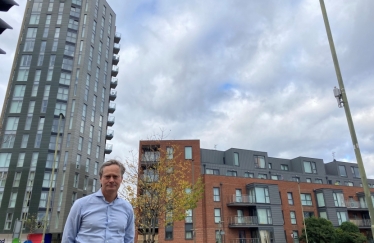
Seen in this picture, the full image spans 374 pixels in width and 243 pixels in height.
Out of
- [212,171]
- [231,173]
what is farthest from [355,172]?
[212,171]

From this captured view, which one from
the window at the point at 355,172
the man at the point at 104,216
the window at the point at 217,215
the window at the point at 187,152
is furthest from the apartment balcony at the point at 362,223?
the man at the point at 104,216

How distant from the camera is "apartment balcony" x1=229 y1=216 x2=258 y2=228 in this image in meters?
37.3

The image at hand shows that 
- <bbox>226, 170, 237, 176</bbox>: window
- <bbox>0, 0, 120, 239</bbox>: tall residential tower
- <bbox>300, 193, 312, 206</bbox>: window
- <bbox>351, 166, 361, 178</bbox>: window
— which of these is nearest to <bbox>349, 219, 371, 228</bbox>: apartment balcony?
<bbox>300, 193, 312, 206</bbox>: window

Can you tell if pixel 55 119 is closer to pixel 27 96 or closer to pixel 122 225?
pixel 27 96

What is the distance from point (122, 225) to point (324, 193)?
159ft

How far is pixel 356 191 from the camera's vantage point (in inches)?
1977

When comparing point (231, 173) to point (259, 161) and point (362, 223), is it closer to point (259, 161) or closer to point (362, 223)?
point (259, 161)

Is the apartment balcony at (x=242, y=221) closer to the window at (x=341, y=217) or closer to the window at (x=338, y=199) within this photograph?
the window at (x=341, y=217)

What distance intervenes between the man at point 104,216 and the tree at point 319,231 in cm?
4059

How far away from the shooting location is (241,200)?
39.7 m

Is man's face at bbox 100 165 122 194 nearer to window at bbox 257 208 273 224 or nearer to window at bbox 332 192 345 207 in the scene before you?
window at bbox 257 208 273 224

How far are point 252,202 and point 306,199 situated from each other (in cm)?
1142

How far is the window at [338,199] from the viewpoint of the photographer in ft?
149

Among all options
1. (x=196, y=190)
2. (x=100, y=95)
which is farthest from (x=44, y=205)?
(x=196, y=190)
